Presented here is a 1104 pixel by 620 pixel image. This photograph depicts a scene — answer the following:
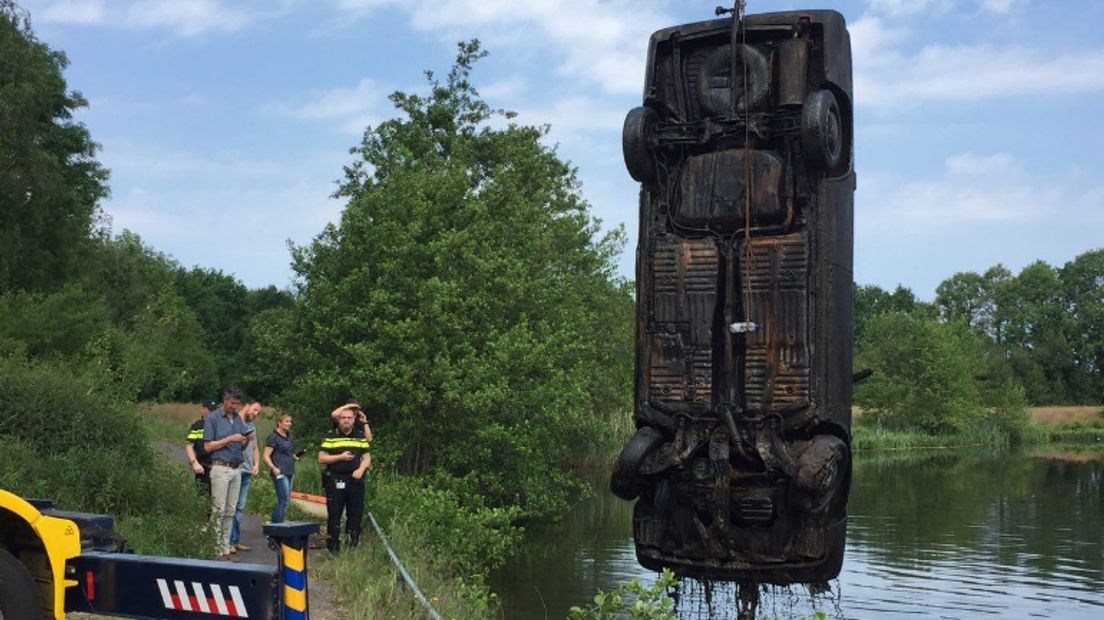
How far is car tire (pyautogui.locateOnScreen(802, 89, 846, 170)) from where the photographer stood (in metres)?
9.77

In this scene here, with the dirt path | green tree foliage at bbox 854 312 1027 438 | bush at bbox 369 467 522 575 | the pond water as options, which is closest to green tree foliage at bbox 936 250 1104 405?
green tree foliage at bbox 854 312 1027 438

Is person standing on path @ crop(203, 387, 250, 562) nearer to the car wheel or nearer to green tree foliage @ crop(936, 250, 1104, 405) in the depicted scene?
the car wheel

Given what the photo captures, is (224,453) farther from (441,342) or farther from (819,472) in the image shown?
(441,342)

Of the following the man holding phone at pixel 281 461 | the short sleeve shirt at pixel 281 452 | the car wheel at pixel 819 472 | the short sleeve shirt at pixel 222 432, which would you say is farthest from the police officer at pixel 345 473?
the car wheel at pixel 819 472

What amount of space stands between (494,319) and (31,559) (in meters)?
17.8

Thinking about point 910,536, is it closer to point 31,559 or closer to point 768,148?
point 768,148

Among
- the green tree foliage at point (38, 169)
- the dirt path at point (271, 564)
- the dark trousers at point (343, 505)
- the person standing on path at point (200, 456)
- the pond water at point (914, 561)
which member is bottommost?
the pond water at point (914, 561)

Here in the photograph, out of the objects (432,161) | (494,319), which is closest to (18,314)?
(432,161)

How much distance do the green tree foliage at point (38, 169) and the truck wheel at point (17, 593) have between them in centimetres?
3132

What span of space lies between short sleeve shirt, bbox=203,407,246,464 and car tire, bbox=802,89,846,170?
671cm

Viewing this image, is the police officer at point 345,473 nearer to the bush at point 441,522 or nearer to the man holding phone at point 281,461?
the man holding phone at point 281,461

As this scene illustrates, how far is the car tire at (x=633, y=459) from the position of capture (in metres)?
10.3

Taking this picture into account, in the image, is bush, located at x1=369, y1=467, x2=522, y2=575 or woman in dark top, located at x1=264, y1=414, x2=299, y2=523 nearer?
woman in dark top, located at x1=264, y1=414, x2=299, y2=523

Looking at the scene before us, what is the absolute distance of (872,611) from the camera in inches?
677
